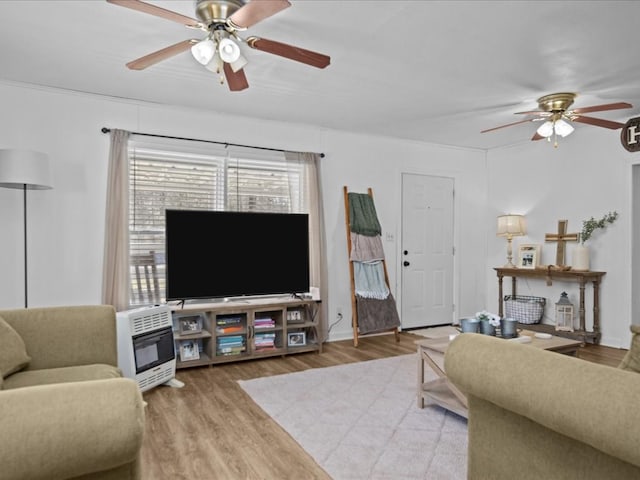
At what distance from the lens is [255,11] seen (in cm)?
208

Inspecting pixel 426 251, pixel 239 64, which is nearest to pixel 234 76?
pixel 239 64

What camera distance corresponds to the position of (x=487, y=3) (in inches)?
96.6

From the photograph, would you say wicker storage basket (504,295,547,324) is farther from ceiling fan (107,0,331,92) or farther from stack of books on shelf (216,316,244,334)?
ceiling fan (107,0,331,92)

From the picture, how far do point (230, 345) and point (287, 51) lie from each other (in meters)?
2.79

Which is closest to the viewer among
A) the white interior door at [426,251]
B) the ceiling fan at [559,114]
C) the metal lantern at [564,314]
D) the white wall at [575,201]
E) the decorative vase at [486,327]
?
the decorative vase at [486,327]

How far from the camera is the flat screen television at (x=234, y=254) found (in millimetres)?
4043

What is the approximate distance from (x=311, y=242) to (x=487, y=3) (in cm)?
297

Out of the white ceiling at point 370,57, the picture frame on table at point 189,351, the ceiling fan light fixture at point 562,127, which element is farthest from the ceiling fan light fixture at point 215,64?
the ceiling fan light fixture at point 562,127

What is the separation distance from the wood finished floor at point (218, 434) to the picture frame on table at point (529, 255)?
164cm

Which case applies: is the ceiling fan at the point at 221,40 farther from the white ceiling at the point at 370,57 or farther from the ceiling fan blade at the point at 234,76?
the white ceiling at the point at 370,57

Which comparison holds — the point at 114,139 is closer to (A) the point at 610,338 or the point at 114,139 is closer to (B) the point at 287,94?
(B) the point at 287,94

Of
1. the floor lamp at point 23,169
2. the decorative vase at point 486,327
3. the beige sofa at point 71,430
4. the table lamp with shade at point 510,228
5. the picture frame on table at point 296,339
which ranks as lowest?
the picture frame on table at point 296,339

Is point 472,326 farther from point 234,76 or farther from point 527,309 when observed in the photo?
point 527,309

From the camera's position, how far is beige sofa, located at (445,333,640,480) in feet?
3.68
